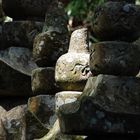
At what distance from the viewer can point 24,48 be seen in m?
5.11

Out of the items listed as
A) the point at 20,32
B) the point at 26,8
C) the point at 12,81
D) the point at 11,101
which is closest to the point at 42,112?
the point at 12,81

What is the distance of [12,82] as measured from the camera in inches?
193

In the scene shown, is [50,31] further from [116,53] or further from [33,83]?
[116,53]

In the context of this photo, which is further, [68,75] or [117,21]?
[68,75]

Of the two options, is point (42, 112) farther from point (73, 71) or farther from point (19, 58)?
point (19, 58)

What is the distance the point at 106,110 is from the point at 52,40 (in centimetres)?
115

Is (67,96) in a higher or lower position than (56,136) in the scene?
higher

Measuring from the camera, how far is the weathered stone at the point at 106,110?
3309 millimetres

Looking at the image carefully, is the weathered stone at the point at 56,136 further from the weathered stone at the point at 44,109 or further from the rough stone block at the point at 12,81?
the rough stone block at the point at 12,81

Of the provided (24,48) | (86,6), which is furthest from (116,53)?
(86,6)

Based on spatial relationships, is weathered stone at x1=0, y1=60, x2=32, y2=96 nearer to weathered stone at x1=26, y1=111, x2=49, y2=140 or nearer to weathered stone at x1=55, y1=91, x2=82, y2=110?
weathered stone at x1=26, y1=111, x2=49, y2=140

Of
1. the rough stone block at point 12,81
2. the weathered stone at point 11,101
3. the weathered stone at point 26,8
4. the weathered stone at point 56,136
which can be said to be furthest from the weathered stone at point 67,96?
the weathered stone at point 26,8

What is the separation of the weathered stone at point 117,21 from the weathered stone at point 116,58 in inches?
4.1

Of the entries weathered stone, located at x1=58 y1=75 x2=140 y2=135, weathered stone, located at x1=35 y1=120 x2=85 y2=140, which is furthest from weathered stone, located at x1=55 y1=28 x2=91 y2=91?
weathered stone, located at x1=58 y1=75 x2=140 y2=135
